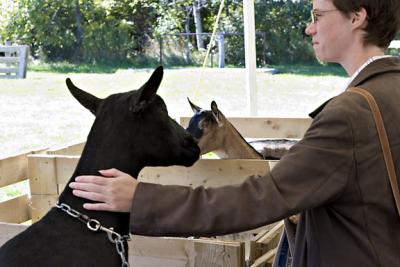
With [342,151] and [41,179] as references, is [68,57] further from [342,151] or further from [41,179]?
[342,151]

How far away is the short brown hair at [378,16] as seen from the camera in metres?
1.80

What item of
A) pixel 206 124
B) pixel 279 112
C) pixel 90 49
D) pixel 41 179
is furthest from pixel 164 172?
pixel 90 49

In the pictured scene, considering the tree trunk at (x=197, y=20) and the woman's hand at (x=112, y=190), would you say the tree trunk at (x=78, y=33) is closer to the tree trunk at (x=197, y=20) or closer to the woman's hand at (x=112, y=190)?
the tree trunk at (x=197, y=20)

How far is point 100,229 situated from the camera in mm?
2170

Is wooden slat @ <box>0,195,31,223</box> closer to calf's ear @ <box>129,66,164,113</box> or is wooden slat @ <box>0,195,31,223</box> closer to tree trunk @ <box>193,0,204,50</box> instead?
calf's ear @ <box>129,66,164,113</box>

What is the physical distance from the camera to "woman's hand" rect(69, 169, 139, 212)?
1.73 m

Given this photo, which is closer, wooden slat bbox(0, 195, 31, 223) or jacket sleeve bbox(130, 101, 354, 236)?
jacket sleeve bbox(130, 101, 354, 236)

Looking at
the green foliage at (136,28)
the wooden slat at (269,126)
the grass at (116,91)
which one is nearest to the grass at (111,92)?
the grass at (116,91)

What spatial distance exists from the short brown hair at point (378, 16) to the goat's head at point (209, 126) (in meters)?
4.06

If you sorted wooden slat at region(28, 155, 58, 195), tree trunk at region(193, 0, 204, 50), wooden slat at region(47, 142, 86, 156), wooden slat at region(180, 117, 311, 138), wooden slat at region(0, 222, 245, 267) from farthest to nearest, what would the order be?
tree trunk at region(193, 0, 204, 50), wooden slat at region(180, 117, 311, 138), wooden slat at region(47, 142, 86, 156), wooden slat at region(28, 155, 58, 195), wooden slat at region(0, 222, 245, 267)

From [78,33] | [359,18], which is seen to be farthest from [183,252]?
[78,33]

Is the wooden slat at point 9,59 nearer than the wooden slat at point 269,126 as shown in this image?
No

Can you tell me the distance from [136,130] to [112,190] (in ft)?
1.39

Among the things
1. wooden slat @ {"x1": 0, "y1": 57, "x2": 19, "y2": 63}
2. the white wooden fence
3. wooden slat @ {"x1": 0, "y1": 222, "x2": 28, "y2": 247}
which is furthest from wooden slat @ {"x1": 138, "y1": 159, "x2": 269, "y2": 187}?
wooden slat @ {"x1": 0, "y1": 57, "x2": 19, "y2": 63}
